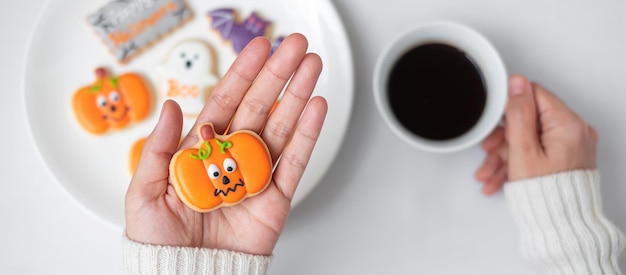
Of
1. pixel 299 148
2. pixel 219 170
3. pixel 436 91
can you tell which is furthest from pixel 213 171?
pixel 436 91

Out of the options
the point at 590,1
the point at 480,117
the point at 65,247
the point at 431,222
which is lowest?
the point at 65,247

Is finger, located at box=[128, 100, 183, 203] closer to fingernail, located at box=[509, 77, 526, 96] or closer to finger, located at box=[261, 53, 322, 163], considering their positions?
finger, located at box=[261, 53, 322, 163]


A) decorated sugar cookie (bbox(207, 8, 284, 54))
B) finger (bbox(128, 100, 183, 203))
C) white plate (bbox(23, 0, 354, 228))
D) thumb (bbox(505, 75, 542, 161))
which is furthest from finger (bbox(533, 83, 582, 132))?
finger (bbox(128, 100, 183, 203))

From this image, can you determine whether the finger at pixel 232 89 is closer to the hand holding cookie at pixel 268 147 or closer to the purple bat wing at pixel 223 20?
the hand holding cookie at pixel 268 147

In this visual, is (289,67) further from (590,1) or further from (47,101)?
(590,1)

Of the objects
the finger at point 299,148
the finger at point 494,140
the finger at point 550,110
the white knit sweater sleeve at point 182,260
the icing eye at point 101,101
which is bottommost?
the white knit sweater sleeve at point 182,260

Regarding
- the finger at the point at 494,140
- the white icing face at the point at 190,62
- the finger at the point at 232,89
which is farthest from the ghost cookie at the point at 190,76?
the finger at the point at 494,140

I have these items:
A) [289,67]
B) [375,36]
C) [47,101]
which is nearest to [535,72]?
[375,36]
